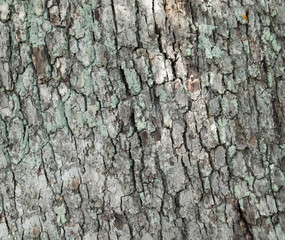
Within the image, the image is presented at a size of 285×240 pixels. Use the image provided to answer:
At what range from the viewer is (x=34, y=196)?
170 centimetres

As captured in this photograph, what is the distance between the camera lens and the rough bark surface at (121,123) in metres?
1.66

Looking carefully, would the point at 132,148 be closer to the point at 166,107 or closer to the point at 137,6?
the point at 166,107

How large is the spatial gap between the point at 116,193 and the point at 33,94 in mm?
568

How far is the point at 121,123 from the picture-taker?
65.5 inches

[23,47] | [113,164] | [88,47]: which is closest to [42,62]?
[23,47]

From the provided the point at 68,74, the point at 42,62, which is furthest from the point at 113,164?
the point at 42,62

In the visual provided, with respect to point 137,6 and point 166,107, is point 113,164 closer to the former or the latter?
point 166,107

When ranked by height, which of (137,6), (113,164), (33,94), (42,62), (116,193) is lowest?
(116,193)

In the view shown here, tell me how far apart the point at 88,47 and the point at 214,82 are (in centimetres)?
58

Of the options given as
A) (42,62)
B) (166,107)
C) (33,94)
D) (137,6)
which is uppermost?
(137,6)

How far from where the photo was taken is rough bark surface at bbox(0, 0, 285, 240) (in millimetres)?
1656

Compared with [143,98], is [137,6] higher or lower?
higher

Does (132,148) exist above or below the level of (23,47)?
below

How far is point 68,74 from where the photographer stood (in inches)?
65.3
